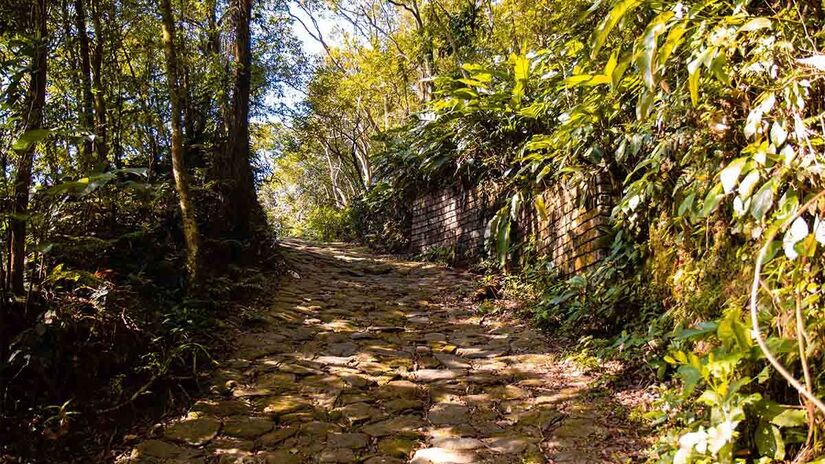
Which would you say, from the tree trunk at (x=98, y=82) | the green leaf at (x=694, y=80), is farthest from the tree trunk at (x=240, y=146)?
the green leaf at (x=694, y=80)

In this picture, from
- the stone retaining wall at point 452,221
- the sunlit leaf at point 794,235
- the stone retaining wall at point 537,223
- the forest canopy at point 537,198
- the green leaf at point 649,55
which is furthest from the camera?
the stone retaining wall at point 452,221

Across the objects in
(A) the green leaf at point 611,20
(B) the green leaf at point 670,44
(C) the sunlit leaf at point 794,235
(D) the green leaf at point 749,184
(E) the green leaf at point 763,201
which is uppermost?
(A) the green leaf at point 611,20

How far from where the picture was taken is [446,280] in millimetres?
6738

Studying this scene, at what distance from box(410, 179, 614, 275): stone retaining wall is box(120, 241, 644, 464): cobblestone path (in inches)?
33.5

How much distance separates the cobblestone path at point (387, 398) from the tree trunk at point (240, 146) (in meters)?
1.28

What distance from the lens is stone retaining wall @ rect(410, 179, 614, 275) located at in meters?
4.31

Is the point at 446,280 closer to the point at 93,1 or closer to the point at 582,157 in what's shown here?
the point at 582,157

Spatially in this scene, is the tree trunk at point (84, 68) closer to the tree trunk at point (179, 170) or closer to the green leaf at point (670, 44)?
the tree trunk at point (179, 170)

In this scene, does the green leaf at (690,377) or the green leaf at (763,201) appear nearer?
the green leaf at (763,201)

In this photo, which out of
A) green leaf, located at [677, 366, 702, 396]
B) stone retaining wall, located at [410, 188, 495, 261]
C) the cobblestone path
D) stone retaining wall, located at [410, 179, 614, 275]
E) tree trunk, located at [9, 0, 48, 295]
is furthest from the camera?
stone retaining wall, located at [410, 188, 495, 261]

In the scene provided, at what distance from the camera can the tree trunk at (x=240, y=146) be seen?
600cm

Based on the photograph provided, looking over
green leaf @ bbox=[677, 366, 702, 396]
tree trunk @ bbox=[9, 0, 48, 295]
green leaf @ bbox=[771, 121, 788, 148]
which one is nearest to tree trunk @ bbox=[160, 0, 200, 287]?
tree trunk @ bbox=[9, 0, 48, 295]

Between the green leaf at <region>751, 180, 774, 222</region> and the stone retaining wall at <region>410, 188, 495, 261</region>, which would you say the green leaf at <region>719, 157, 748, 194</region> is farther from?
the stone retaining wall at <region>410, 188, 495, 261</region>

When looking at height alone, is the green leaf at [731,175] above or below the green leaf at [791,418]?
above
